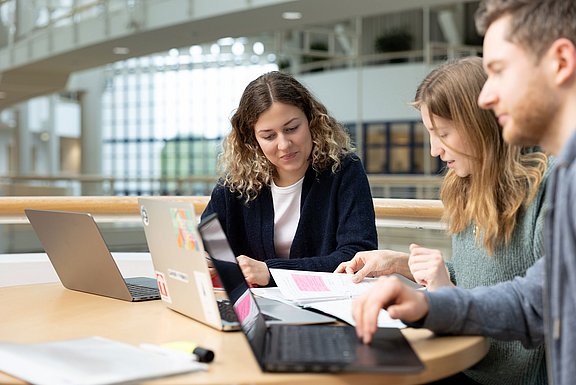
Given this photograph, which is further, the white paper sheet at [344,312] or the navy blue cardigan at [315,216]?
the navy blue cardigan at [315,216]

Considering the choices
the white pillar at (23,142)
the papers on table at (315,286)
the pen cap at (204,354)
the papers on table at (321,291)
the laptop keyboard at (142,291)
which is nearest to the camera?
the pen cap at (204,354)

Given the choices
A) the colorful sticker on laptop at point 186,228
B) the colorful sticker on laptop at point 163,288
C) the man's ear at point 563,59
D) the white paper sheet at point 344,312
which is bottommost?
the white paper sheet at point 344,312

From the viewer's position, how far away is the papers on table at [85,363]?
3.79 feet

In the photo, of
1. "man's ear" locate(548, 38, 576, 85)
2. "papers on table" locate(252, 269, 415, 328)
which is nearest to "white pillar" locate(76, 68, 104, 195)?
"papers on table" locate(252, 269, 415, 328)

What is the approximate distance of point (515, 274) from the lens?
67.0 inches

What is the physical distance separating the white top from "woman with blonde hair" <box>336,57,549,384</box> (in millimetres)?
789

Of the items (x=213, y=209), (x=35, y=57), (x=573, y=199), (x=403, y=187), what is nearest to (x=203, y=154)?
(x=35, y=57)

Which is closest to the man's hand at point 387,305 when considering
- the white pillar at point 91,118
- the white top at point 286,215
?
the white top at point 286,215

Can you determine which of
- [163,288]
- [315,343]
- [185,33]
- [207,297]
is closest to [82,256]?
[163,288]

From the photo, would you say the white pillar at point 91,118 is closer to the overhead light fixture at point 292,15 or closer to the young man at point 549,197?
the overhead light fixture at point 292,15

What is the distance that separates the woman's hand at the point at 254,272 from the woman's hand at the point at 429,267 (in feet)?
1.63

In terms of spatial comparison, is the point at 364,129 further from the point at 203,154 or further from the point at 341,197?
the point at 341,197

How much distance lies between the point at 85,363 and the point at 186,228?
0.36 meters

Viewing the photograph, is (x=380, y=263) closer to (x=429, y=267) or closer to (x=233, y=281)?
(x=429, y=267)
